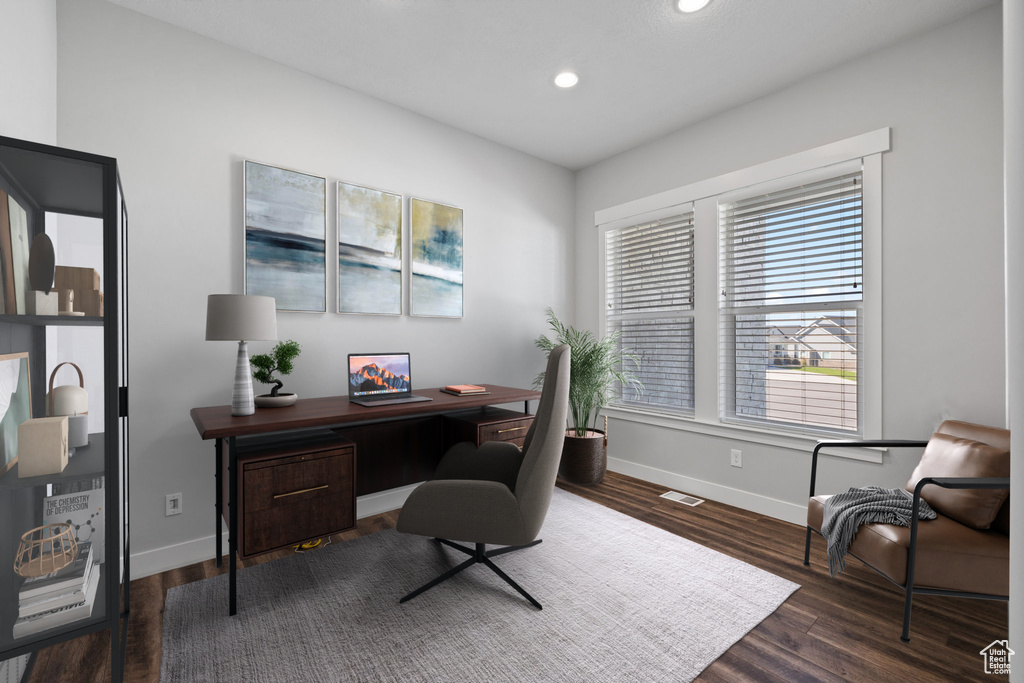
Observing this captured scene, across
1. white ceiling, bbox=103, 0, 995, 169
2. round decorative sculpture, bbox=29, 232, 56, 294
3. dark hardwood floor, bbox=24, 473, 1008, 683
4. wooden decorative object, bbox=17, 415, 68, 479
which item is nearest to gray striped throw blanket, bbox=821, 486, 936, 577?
dark hardwood floor, bbox=24, 473, 1008, 683

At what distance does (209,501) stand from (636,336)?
3177mm

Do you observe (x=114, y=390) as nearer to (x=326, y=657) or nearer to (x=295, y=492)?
(x=295, y=492)

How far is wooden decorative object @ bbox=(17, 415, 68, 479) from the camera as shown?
1131 millimetres

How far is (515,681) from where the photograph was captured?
155 cm

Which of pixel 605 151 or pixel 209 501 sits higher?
pixel 605 151

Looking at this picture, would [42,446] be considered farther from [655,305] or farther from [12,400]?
[655,305]

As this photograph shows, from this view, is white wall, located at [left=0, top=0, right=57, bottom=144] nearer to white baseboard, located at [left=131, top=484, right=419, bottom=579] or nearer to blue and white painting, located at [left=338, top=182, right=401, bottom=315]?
blue and white painting, located at [left=338, top=182, right=401, bottom=315]

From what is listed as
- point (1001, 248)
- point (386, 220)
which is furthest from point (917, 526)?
point (386, 220)

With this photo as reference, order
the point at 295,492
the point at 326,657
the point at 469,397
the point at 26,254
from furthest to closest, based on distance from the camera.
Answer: the point at 469,397, the point at 295,492, the point at 326,657, the point at 26,254

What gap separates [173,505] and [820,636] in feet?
9.77

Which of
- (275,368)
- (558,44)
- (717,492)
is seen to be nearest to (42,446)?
(275,368)

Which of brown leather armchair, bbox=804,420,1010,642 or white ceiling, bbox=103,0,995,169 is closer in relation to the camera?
brown leather armchair, bbox=804,420,1010,642

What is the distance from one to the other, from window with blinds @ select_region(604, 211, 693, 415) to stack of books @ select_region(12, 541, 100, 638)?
3358 mm

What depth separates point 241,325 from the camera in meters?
2.02
